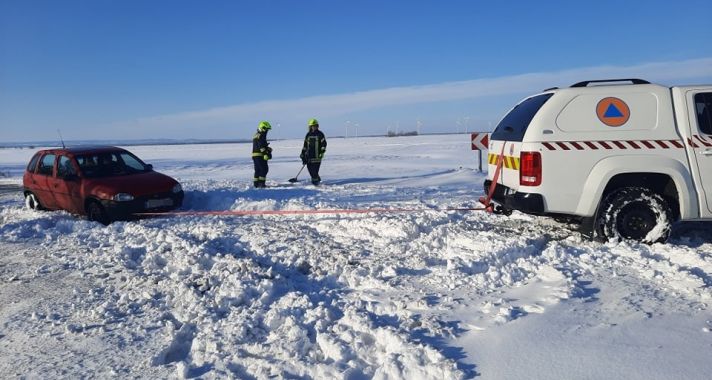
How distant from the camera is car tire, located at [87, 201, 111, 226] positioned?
8.68 meters

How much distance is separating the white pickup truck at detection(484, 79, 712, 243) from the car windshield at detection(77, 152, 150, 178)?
7.94 metres

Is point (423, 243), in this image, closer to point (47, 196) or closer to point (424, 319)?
point (424, 319)

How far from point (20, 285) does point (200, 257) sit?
190 cm

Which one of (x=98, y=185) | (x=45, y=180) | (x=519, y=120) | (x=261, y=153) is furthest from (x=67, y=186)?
(x=519, y=120)

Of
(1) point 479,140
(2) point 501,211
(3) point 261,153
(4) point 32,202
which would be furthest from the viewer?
(1) point 479,140

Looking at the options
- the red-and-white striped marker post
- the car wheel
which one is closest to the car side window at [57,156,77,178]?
Result: the car wheel

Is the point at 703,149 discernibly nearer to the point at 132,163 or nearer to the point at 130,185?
the point at 130,185

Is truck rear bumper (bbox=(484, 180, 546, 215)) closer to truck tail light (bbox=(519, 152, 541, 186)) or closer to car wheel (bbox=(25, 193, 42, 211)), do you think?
truck tail light (bbox=(519, 152, 541, 186))

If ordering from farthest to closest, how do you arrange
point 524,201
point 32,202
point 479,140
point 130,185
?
point 479,140 → point 32,202 → point 130,185 → point 524,201

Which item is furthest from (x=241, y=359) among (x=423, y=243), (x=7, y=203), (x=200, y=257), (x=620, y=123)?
(x=7, y=203)

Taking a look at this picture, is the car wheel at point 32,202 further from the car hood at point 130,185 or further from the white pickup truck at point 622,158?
the white pickup truck at point 622,158

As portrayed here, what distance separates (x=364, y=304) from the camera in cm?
402

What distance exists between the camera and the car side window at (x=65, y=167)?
369 inches

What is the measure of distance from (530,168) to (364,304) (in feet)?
8.83
